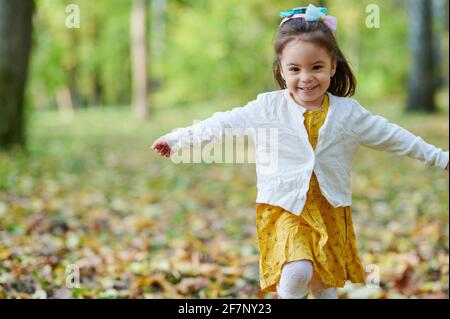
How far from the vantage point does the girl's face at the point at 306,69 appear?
2354 millimetres

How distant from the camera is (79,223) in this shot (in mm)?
5379

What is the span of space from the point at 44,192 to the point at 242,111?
454 cm

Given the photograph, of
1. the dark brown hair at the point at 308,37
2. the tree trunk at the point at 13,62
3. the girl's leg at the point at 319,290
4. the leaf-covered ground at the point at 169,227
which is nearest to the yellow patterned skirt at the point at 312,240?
the girl's leg at the point at 319,290

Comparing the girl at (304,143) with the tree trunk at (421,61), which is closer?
the girl at (304,143)

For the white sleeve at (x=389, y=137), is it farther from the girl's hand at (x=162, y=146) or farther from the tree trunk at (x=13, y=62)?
the tree trunk at (x=13, y=62)

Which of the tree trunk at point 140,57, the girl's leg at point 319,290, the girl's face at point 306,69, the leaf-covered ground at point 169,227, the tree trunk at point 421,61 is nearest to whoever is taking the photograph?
the girl's face at point 306,69

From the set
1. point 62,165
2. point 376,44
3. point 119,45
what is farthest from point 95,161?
point 119,45

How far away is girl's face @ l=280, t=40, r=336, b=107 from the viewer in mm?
2354

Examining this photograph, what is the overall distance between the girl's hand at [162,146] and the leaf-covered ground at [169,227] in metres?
1.30

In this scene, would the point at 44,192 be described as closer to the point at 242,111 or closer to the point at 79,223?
the point at 79,223

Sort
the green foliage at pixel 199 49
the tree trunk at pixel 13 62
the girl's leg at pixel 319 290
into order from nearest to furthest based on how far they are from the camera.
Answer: the girl's leg at pixel 319 290
the tree trunk at pixel 13 62
the green foliage at pixel 199 49

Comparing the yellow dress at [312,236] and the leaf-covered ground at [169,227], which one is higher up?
the yellow dress at [312,236]

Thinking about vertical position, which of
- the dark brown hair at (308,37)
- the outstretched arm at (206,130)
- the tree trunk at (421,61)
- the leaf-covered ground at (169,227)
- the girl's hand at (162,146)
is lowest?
the leaf-covered ground at (169,227)

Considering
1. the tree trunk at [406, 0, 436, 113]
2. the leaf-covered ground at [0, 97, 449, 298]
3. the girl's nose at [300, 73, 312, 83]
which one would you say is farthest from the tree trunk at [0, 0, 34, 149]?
the tree trunk at [406, 0, 436, 113]
